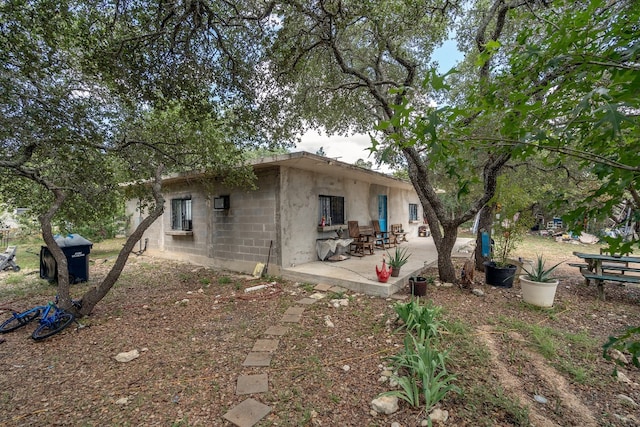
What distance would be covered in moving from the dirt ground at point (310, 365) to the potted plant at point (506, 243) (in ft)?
2.17

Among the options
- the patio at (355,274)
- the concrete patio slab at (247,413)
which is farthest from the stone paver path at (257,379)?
the patio at (355,274)

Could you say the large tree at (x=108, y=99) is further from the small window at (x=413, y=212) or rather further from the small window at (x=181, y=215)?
the small window at (x=413, y=212)

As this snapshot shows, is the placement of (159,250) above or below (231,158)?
below

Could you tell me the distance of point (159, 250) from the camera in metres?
9.40

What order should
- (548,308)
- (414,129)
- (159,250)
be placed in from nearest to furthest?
(414,129)
(548,308)
(159,250)

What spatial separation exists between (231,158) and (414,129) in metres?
4.52

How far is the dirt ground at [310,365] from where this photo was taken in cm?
209

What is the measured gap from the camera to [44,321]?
3490 mm

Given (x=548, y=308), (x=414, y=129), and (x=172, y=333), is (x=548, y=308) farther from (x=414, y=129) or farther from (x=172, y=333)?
(x=172, y=333)

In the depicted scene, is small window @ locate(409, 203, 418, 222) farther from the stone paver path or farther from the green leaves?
the green leaves

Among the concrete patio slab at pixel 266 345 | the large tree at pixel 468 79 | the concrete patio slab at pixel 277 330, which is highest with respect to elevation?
the large tree at pixel 468 79

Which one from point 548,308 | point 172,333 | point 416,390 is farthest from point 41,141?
point 548,308

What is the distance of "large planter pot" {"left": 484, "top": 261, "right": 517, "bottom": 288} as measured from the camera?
Answer: 5.18 meters

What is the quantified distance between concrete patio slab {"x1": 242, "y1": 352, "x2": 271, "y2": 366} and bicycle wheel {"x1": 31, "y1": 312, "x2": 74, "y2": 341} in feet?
9.03
